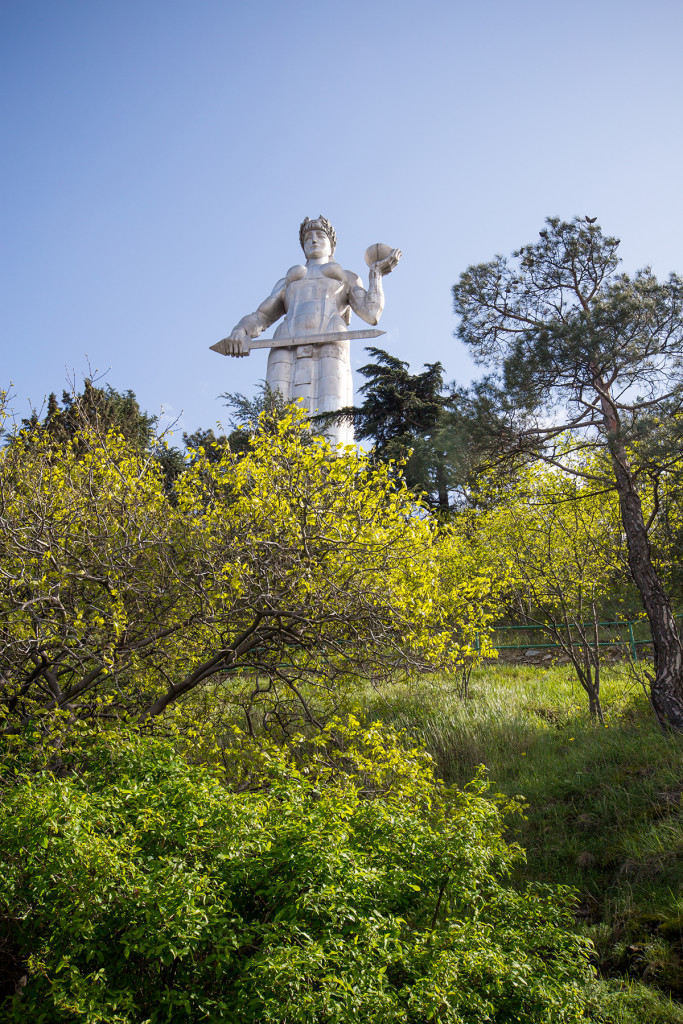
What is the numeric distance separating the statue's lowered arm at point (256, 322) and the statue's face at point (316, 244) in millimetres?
1207

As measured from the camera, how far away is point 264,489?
6.50m

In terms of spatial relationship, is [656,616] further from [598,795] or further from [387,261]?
[387,261]

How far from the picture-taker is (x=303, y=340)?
20328 millimetres

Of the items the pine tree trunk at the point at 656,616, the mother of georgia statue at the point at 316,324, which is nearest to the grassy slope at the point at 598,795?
the pine tree trunk at the point at 656,616

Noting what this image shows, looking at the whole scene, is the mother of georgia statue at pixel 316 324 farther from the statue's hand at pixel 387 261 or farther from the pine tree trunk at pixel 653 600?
the pine tree trunk at pixel 653 600

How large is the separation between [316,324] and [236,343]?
95.8 inches

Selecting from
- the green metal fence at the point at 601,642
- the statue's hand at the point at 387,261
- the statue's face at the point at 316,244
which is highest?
the statue's face at the point at 316,244

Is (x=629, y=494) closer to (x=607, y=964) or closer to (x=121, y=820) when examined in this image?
(x=607, y=964)

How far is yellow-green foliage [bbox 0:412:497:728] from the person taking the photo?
232 inches

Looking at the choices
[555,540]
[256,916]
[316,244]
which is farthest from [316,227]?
[256,916]

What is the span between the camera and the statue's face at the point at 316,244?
2181 cm

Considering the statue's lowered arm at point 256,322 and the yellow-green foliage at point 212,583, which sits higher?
the statue's lowered arm at point 256,322

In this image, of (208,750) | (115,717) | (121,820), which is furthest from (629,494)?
(121,820)

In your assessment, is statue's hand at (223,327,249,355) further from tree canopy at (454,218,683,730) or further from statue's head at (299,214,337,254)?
tree canopy at (454,218,683,730)
